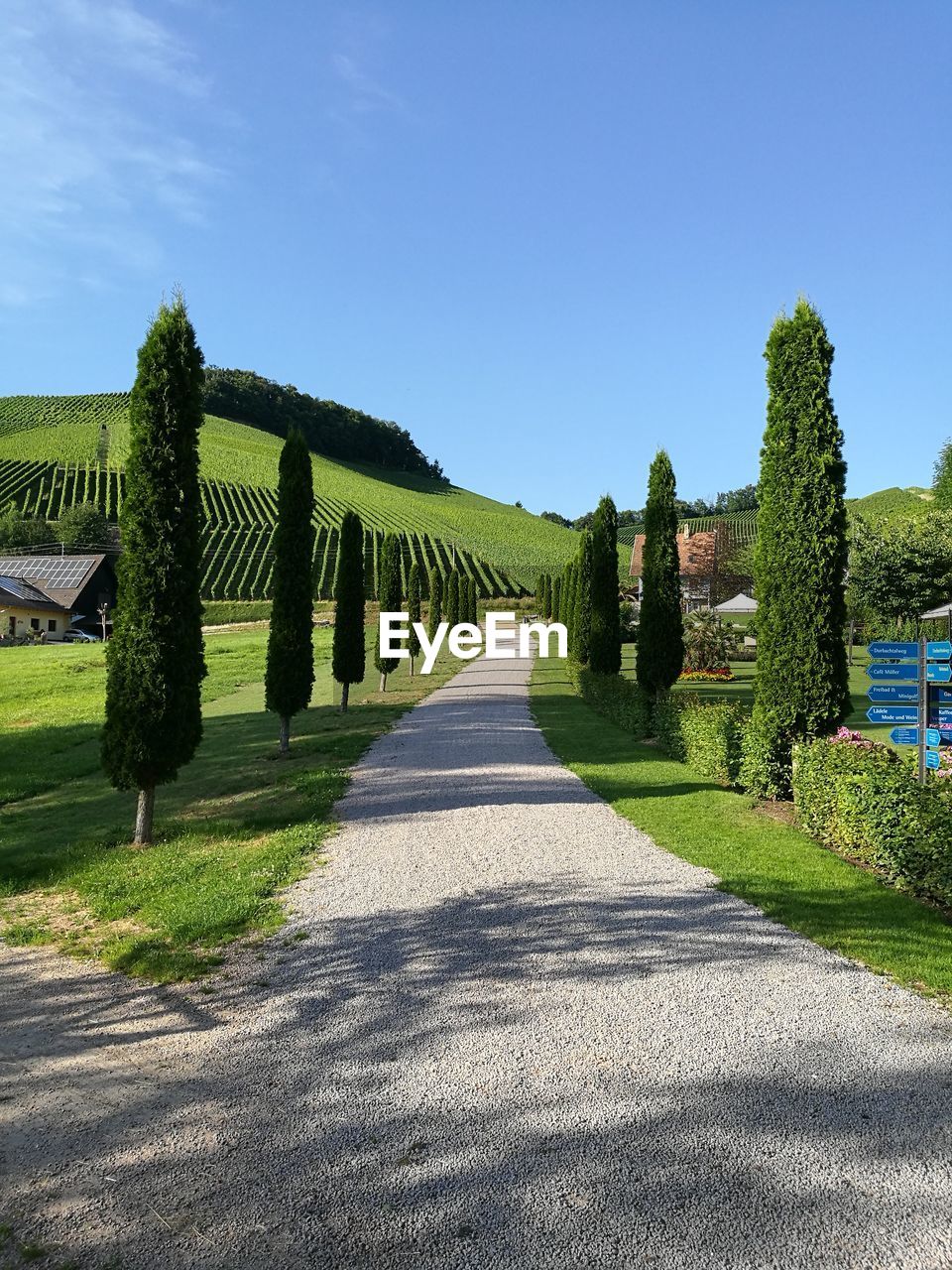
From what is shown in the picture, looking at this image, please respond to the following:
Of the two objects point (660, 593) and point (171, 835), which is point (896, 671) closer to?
point (171, 835)

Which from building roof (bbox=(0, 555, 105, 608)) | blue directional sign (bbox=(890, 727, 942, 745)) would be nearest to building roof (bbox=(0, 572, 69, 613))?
building roof (bbox=(0, 555, 105, 608))

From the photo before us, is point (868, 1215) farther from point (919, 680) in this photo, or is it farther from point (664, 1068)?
point (919, 680)

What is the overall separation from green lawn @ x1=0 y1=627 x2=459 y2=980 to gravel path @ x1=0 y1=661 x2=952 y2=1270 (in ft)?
1.93

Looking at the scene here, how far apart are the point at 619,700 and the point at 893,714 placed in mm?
10274

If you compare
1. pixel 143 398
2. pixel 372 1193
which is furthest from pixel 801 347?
pixel 372 1193

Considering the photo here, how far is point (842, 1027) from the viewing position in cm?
456

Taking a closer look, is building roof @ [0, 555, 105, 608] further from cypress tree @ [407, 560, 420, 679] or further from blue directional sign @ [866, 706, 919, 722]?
blue directional sign @ [866, 706, 919, 722]

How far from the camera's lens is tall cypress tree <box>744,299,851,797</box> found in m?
10.3

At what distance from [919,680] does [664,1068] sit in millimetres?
5653

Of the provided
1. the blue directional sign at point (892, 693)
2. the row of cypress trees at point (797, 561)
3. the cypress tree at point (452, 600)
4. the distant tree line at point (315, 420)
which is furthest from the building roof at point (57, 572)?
the distant tree line at point (315, 420)

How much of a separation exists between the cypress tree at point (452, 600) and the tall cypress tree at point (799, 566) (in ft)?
127

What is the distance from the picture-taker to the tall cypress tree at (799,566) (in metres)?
10.3

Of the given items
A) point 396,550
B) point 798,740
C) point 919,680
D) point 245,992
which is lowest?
point 245,992

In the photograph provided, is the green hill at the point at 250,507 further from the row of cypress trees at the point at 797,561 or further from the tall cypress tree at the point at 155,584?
the row of cypress trees at the point at 797,561
